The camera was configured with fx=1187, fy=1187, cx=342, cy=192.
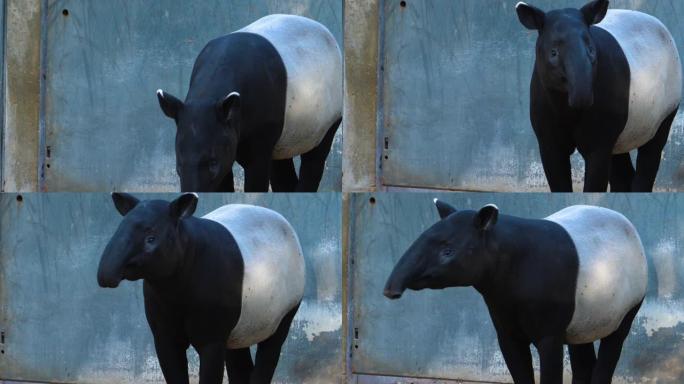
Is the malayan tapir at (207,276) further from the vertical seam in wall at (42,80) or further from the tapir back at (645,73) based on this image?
the vertical seam in wall at (42,80)

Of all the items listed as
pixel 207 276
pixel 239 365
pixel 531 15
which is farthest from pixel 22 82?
pixel 531 15

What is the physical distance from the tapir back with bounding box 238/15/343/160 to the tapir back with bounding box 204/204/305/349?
376 mm

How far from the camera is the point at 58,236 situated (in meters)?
8.17

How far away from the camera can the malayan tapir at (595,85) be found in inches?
196

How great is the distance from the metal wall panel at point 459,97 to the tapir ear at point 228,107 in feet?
9.06

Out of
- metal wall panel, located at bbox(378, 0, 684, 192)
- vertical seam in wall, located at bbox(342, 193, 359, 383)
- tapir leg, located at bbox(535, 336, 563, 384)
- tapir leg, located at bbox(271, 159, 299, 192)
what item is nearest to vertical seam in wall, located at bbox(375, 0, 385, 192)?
metal wall panel, located at bbox(378, 0, 684, 192)

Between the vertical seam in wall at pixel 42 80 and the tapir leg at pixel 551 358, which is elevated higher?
the vertical seam in wall at pixel 42 80

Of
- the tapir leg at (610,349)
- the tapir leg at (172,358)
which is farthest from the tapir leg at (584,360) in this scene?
the tapir leg at (172,358)

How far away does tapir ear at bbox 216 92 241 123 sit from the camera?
16.8ft

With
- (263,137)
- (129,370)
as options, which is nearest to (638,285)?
(263,137)

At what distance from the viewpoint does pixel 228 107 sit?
202 inches

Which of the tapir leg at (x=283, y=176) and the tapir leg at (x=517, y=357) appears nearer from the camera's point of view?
the tapir leg at (x=517, y=357)

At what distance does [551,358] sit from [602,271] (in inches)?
→ 21.3

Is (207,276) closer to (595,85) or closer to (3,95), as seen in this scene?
(595,85)
